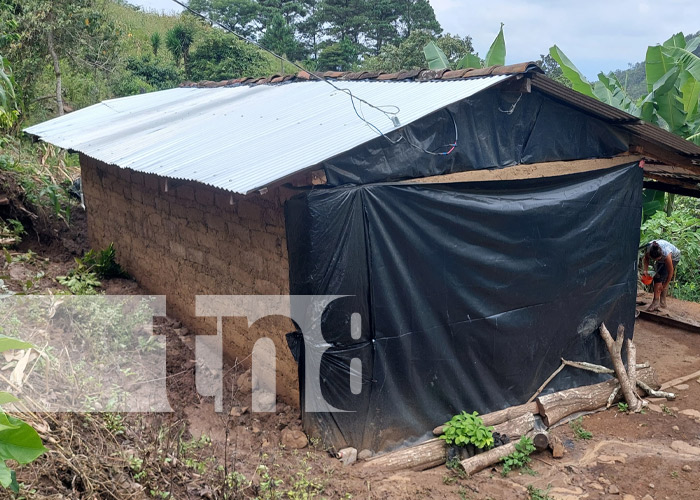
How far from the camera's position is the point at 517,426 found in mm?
5500

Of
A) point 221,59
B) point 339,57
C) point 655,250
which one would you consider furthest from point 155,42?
point 655,250

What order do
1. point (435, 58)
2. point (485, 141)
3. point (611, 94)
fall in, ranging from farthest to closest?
point (611, 94), point (435, 58), point (485, 141)

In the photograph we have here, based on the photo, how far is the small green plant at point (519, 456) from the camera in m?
5.07

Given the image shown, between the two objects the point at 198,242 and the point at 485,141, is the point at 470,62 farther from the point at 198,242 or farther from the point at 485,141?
the point at 198,242

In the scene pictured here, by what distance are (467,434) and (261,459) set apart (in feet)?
5.70

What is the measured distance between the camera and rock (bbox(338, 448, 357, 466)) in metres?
4.75

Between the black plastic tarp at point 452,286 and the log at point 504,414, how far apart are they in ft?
0.29

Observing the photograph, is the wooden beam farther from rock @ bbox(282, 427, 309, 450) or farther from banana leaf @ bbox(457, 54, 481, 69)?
rock @ bbox(282, 427, 309, 450)

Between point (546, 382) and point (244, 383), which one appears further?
point (546, 382)

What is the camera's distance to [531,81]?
5352mm

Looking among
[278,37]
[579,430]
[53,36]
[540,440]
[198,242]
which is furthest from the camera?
[278,37]

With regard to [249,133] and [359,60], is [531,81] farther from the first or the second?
[359,60]

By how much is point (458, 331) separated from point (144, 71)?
763 inches

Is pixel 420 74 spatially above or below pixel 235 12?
below
